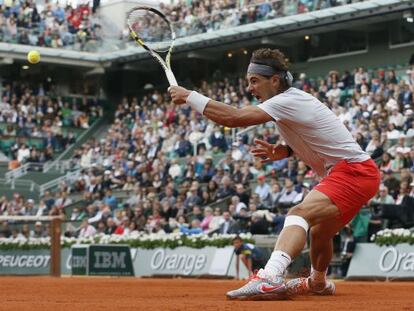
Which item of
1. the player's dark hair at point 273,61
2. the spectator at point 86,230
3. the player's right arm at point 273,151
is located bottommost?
the spectator at point 86,230

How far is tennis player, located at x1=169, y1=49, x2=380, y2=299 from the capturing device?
7902 mm

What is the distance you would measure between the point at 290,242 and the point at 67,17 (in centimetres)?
3286

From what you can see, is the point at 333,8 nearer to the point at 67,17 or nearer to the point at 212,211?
the point at 212,211

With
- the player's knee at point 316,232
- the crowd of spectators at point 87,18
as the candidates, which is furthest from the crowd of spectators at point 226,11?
the player's knee at point 316,232

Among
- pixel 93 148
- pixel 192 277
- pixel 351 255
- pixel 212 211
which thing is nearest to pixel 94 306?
pixel 351 255

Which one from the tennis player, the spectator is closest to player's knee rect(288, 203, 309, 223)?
the tennis player

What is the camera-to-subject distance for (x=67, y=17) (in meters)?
39.6

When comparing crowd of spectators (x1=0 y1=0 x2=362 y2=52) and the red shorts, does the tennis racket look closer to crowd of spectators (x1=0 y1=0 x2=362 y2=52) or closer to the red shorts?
the red shorts

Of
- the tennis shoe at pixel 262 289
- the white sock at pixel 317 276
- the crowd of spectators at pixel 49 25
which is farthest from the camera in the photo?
the crowd of spectators at pixel 49 25

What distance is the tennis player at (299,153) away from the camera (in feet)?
25.9

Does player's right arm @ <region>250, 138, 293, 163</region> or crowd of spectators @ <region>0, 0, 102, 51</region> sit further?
crowd of spectators @ <region>0, 0, 102, 51</region>

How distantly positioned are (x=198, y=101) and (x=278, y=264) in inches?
59.0

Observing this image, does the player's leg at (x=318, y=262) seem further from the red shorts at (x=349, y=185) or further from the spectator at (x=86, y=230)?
the spectator at (x=86, y=230)

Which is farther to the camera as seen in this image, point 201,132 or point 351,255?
point 201,132
